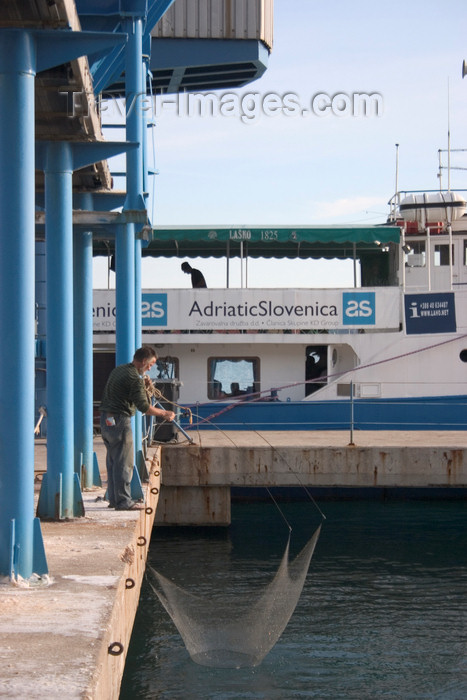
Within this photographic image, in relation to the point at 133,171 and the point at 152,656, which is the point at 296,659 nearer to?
the point at 152,656

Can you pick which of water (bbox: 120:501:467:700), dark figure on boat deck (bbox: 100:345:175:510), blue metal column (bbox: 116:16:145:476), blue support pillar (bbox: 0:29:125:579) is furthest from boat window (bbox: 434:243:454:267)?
blue support pillar (bbox: 0:29:125:579)

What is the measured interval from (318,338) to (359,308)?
48.7 inches

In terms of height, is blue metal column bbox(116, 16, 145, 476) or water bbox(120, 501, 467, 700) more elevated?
blue metal column bbox(116, 16, 145, 476)

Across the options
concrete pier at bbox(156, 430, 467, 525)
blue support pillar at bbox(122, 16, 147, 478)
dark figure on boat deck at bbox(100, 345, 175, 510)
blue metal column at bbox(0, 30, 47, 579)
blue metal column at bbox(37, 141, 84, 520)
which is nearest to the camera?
blue metal column at bbox(0, 30, 47, 579)

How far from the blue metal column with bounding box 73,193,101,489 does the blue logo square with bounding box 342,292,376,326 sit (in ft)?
36.3

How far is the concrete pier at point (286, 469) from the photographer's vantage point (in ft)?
46.1

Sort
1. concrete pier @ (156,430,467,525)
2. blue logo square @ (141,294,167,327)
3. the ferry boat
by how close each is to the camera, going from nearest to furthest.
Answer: concrete pier @ (156,430,467,525), the ferry boat, blue logo square @ (141,294,167,327)

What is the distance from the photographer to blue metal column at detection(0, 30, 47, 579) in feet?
17.6

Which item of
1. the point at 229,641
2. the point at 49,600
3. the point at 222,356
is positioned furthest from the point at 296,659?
the point at 222,356

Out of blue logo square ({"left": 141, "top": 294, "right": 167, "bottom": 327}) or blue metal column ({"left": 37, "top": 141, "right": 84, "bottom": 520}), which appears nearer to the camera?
blue metal column ({"left": 37, "top": 141, "right": 84, "bottom": 520})

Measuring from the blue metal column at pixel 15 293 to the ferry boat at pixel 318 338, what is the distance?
45.6 feet

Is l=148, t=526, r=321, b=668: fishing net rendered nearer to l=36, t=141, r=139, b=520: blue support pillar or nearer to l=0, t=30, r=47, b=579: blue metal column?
l=36, t=141, r=139, b=520: blue support pillar

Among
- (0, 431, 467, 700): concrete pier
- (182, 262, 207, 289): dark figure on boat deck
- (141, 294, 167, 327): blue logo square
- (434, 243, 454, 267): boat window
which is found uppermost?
(434, 243, 454, 267): boat window

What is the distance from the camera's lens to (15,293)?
5.37 meters
